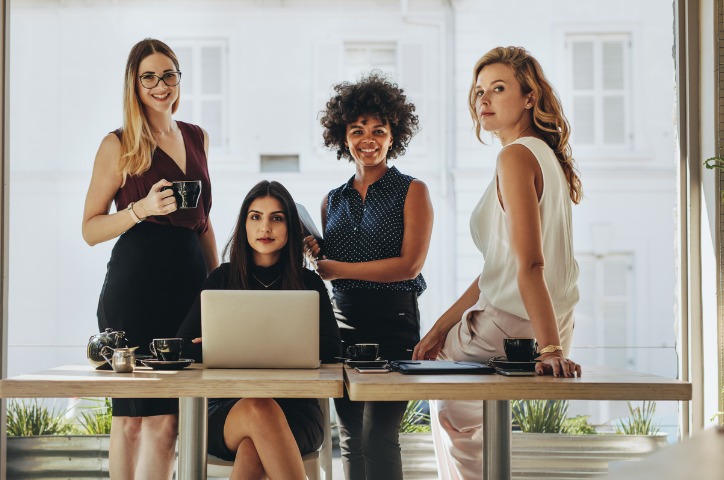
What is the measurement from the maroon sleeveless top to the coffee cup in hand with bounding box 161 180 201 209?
26 cm

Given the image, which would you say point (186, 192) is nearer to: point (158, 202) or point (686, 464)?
point (158, 202)

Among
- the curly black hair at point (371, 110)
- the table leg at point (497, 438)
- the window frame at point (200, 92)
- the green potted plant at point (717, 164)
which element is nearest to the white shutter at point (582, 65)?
the window frame at point (200, 92)

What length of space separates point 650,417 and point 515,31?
2.81m

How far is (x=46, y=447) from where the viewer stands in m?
3.73

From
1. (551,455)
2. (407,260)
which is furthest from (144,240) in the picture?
(551,455)

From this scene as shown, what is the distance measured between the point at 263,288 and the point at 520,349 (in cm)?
101

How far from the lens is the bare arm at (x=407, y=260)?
2.78 meters

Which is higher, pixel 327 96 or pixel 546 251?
pixel 327 96

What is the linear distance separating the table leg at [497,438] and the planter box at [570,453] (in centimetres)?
196

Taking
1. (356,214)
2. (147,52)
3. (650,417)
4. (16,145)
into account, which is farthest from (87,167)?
(650,417)

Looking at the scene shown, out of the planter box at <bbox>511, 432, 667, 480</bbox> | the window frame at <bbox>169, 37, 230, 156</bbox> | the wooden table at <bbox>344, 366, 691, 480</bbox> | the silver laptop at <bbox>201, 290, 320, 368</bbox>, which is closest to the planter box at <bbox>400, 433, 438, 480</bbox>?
the planter box at <bbox>511, 432, 667, 480</bbox>

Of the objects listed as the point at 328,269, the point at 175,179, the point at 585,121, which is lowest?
the point at 328,269

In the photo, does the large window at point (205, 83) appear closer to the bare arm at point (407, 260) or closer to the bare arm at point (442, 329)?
the bare arm at point (407, 260)

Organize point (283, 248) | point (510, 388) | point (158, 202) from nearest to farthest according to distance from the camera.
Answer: point (510, 388) → point (158, 202) → point (283, 248)
